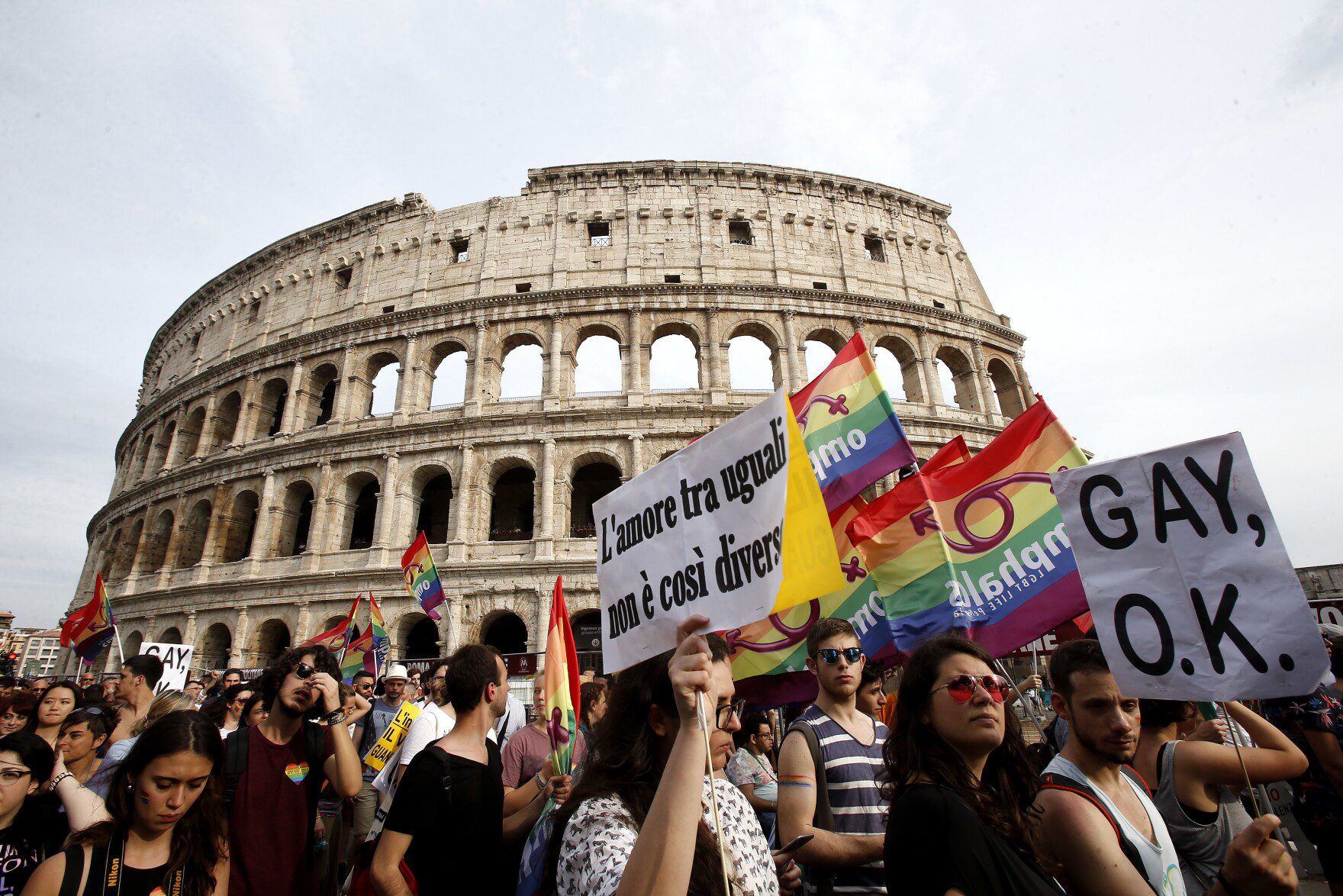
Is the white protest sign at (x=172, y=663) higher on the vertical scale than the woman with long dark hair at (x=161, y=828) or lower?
higher

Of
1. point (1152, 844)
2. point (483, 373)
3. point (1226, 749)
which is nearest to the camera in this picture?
point (1152, 844)

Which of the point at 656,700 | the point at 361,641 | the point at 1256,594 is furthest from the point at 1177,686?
the point at 361,641

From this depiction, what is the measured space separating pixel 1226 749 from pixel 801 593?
2.04 meters

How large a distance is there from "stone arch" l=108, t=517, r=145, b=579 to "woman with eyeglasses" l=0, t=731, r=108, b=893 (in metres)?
26.2

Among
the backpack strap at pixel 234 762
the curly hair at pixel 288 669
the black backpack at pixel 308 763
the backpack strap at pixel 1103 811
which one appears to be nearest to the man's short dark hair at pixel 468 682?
the curly hair at pixel 288 669

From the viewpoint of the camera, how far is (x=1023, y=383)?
21.7m

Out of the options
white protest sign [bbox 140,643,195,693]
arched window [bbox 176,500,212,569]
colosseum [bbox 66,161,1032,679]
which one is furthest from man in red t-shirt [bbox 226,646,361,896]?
arched window [bbox 176,500,212,569]

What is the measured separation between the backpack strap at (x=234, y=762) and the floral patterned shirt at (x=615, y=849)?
93.0 inches

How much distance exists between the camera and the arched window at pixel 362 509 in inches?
752

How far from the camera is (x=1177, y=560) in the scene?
2660 mm

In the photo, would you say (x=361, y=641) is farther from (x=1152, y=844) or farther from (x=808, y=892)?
(x=1152, y=844)

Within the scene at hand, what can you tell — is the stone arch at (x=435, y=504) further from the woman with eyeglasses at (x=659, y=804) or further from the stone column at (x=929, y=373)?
the woman with eyeglasses at (x=659, y=804)

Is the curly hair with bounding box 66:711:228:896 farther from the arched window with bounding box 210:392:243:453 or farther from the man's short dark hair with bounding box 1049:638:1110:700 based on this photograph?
the arched window with bounding box 210:392:243:453

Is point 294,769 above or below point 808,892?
above
